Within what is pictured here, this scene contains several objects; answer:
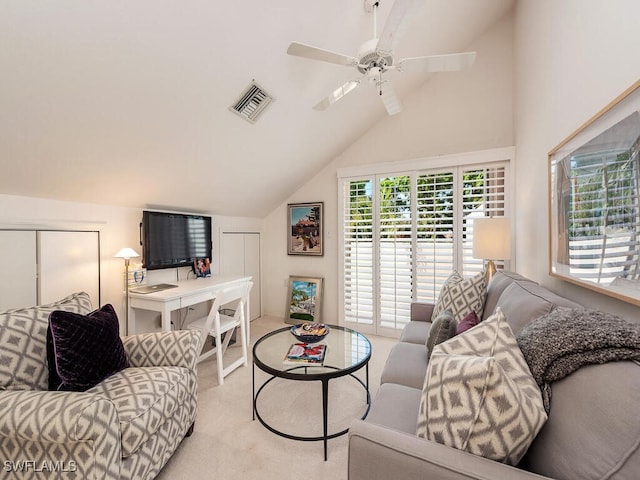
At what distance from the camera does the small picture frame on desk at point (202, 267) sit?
124 inches

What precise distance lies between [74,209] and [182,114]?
1225mm

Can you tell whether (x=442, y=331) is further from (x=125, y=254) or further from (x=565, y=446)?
(x=125, y=254)

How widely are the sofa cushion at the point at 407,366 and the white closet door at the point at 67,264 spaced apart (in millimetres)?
2451

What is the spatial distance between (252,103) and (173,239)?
5.28ft

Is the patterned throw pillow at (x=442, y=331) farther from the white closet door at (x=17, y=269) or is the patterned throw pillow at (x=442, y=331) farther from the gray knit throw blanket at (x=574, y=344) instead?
the white closet door at (x=17, y=269)

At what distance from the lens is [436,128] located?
10.4 feet

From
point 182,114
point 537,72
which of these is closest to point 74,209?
point 182,114

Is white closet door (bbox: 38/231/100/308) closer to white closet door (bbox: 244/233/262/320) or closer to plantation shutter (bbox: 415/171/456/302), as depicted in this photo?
white closet door (bbox: 244/233/262/320)

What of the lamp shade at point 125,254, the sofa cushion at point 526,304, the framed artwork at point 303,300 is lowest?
the framed artwork at point 303,300

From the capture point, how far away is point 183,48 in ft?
5.21

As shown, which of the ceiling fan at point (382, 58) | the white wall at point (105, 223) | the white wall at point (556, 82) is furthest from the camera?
the white wall at point (105, 223)

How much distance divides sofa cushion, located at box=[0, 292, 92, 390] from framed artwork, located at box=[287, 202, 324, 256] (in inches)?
110

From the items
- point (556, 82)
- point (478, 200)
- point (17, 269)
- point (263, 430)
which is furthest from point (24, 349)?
point (478, 200)

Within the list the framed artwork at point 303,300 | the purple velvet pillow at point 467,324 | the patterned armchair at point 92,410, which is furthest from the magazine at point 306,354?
the framed artwork at point 303,300
